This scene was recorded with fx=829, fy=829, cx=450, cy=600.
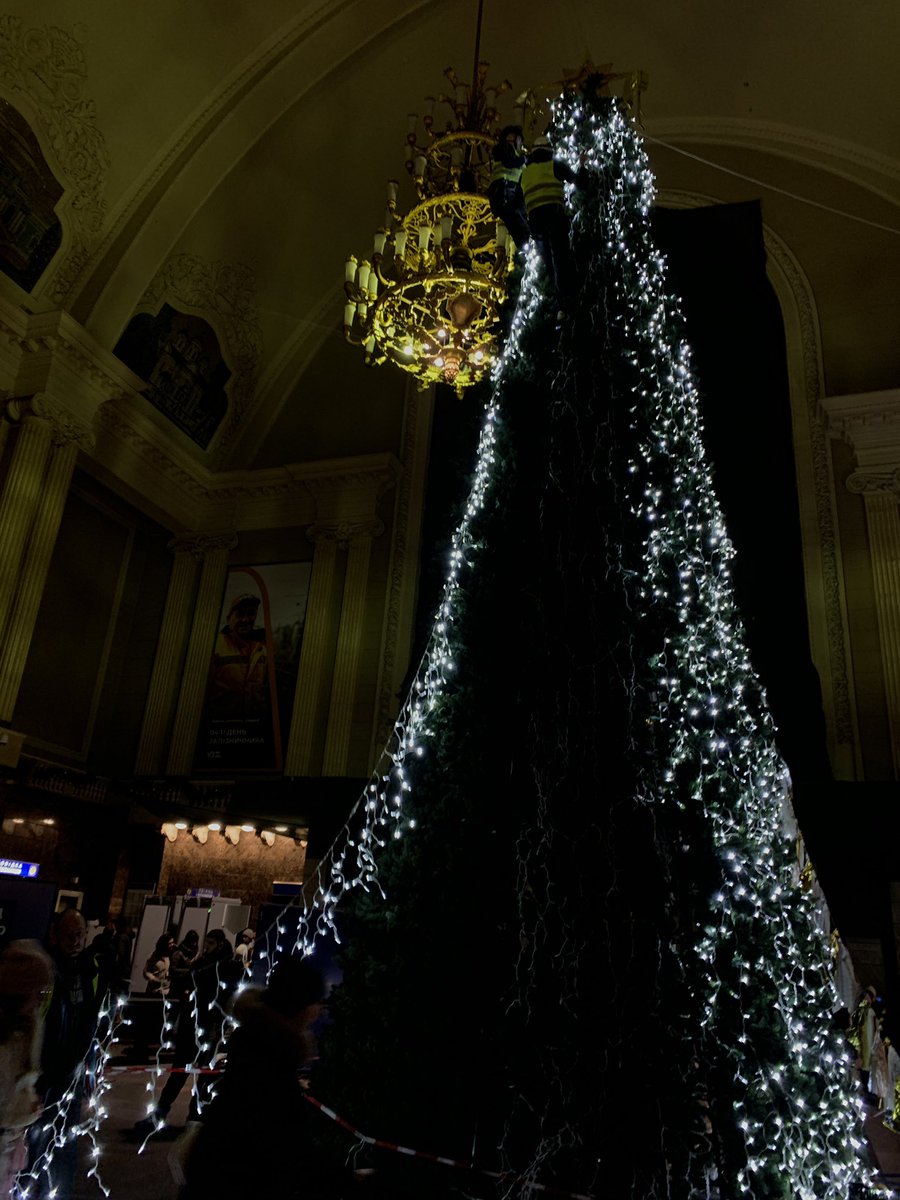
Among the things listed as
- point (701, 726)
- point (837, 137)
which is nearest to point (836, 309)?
point (837, 137)

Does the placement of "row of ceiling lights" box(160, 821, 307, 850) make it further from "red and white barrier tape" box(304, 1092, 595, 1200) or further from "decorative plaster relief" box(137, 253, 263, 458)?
"red and white barrier tape" box(304, 1092, 595, 1200)

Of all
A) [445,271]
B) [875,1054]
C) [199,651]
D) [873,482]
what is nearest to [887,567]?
[873,482]

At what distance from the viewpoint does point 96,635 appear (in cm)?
1157

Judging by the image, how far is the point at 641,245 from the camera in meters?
3.81

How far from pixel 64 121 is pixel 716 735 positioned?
10.1 metres

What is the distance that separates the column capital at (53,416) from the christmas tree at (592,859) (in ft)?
25.5

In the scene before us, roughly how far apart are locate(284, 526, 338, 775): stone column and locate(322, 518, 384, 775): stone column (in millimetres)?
180

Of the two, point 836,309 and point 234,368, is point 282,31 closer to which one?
point 234,368

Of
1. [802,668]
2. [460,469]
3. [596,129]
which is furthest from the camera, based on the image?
[802,668]

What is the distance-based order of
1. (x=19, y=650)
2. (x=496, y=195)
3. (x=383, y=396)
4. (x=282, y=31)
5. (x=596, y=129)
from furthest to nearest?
(x=383, y=396), (x=282, y=31), (x=19, y=650), (x=496, y=195), (x=596, y=129)

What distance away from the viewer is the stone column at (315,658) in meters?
10.6

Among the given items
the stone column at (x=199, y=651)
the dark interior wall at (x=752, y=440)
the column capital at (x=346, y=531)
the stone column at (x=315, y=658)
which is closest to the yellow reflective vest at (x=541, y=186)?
the dark interior wall at (x=752, y=440)

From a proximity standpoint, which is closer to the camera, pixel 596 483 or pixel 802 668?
pixel 596 483

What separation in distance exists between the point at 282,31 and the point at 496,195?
7867 millimetres
